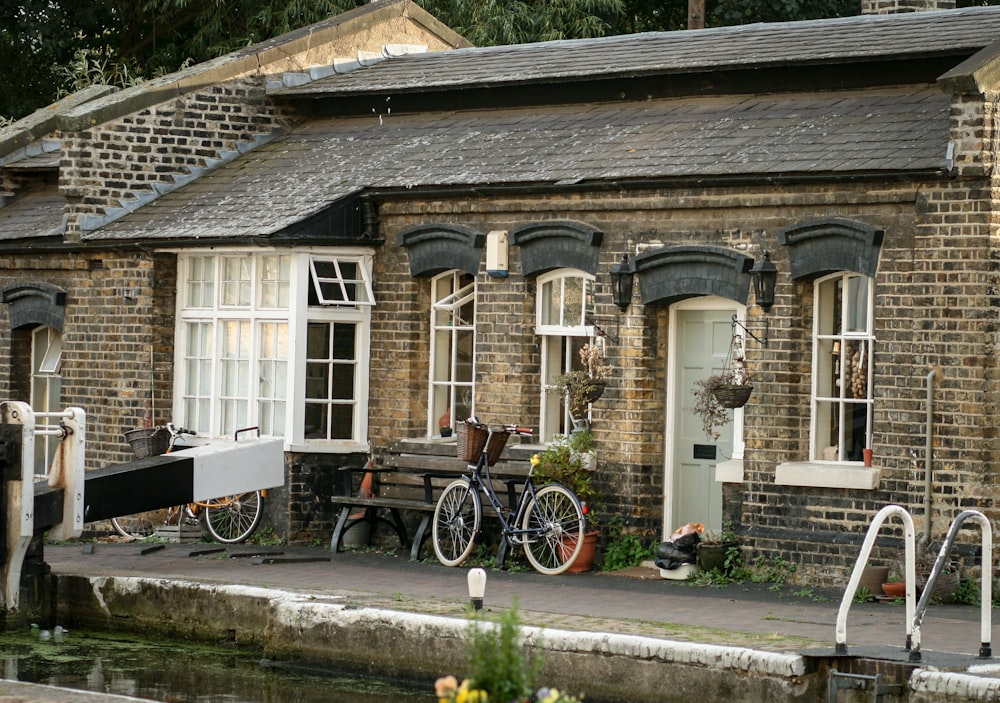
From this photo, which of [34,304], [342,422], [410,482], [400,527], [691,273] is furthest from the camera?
[34,304]

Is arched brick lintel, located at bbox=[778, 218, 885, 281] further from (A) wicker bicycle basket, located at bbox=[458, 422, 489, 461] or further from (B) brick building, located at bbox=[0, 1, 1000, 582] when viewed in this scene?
(A) wicker bicycle basket, located at bbox=[458, 422, 489, 461]

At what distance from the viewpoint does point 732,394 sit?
48.3 ft

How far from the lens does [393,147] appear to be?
18.5 metres

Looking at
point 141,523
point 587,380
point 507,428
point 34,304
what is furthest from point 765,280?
point 34,304

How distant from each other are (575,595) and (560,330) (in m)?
3.30

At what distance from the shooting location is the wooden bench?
639 inches

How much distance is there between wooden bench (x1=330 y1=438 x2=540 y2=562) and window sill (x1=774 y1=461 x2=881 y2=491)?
103 inches

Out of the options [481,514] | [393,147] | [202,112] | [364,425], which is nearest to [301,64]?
[202,112]

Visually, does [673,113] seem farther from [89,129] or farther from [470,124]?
[89,129]

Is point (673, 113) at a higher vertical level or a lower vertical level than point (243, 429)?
higher

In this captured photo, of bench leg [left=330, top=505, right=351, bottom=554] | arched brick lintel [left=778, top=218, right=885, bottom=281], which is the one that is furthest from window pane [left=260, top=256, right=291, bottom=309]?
arched brick lintel [left=778, top=218, right=885, bottom=281]

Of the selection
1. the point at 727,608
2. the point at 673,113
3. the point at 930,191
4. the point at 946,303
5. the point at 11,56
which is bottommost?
the point at 727,608

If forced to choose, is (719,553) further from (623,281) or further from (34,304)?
(34,304)

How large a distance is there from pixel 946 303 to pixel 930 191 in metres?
0.89
